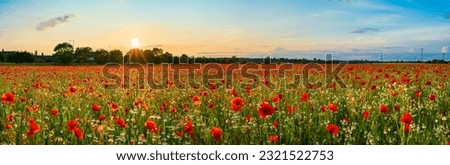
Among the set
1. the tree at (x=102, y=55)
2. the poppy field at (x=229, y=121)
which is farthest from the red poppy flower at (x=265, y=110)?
the tree at (x=102, y=55)

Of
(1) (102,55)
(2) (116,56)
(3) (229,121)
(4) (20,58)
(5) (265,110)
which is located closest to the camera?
(5) (265,110)

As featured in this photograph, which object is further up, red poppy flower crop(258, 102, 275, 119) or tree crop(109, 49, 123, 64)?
tree crop(109, 49, 123, 64)

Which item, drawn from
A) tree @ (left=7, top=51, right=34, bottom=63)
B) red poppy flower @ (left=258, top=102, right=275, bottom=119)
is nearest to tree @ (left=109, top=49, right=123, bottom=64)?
red poppy flower @ (left=258, top=102, right=275, bottom=119)

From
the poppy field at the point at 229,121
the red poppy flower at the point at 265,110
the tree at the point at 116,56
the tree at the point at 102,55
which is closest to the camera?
the red poppy flower at the point at 265,110

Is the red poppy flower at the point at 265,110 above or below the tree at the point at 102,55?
below

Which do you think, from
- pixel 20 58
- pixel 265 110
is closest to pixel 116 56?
pixel 265 110

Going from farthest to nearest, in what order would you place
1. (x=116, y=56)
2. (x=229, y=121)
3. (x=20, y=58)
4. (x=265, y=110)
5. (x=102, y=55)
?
(x=20, y=58), (x=102, y=55), (x=116, y=56), (x=229, y=121), (x=265, y=110)

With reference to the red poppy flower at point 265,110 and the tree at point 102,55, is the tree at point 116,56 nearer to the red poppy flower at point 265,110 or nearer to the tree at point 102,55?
the tree at point 102,55

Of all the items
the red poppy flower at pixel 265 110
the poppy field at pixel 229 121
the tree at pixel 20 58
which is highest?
the tree at pixel 20 58

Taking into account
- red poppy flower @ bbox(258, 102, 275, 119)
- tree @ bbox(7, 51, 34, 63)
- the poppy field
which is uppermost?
tree @ bbox(7, 51, 34, 63)

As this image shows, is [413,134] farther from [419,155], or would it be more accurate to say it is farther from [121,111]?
[121,111]

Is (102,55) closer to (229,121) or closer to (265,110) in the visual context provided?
(229,121)

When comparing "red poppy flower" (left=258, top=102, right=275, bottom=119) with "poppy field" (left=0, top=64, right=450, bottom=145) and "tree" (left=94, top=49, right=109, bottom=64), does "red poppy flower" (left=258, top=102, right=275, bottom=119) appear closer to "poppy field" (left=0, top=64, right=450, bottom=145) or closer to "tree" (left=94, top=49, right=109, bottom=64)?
"poppy field" (left=0, top=64, right=450, bottom=145)

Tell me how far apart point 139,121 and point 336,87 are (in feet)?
10.4
